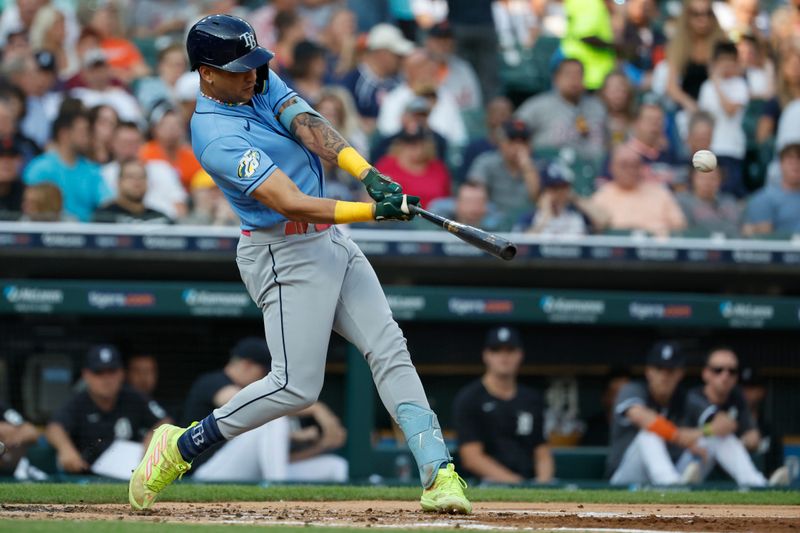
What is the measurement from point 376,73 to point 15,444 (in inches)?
170

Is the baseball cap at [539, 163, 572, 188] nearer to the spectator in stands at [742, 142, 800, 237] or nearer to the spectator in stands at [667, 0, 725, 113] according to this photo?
the spectator in stands at [742, 142, 800, 237]

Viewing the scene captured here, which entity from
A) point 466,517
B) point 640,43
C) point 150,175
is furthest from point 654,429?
point 640,43

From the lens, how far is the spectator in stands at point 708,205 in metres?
9.18

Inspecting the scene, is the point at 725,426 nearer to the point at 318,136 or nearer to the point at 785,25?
the point at 318,136

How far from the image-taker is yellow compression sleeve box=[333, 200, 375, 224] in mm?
4539

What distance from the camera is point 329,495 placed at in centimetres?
612

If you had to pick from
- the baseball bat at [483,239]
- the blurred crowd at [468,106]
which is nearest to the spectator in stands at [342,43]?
the blurred crowd at [468,106]

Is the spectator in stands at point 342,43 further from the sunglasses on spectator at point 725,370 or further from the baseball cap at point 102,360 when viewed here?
the sunglasses on spectator at point 725,370

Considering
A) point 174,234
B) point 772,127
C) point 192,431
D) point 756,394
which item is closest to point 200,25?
point 192,431

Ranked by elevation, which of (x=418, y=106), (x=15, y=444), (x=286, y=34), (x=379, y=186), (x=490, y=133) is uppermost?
(x=286, y=34)

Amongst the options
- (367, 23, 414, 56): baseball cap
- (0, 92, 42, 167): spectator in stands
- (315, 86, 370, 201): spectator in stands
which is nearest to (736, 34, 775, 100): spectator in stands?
(367, 23, 414, 56): baseball cap

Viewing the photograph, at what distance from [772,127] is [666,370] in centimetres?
346

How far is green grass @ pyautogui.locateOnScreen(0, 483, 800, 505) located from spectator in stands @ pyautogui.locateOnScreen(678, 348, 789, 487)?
1323 mm

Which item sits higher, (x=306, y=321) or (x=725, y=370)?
(x=306, y=321)
